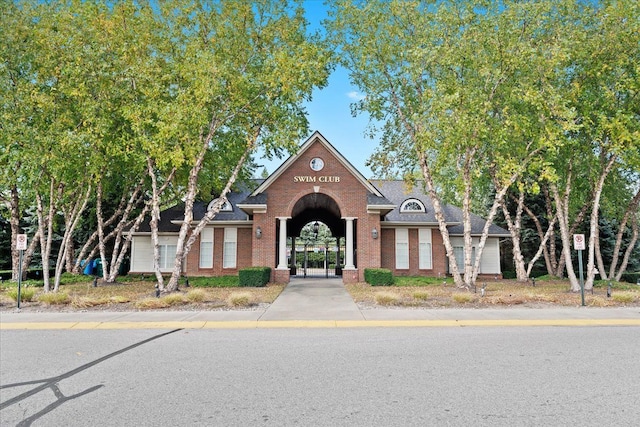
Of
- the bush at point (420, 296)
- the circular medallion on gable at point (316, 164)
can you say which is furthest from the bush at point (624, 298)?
the circular medallion on gable at point (316, 164)

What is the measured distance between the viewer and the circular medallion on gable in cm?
2073

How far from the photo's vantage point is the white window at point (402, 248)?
2316 cm

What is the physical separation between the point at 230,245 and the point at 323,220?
751 centimetres

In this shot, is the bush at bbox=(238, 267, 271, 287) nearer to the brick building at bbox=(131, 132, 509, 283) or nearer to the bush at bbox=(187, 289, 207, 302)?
the brick building at bbox=(131, 132, 509, 283)

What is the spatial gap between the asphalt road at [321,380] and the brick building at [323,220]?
12.1 meters

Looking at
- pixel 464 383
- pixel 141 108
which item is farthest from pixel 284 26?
pixel 464 383

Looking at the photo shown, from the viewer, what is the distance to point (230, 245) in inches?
909

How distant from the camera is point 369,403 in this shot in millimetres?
4398

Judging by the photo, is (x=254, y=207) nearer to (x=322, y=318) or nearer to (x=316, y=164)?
(x=316, y=164)

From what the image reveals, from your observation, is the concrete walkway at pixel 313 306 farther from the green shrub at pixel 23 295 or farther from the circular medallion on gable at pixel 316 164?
the green shrub at pixel 23 295

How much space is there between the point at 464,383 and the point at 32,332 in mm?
9300

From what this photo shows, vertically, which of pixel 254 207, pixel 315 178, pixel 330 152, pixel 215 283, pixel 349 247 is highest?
pixel 330 152

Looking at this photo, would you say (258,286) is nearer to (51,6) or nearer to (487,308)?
(487,308)

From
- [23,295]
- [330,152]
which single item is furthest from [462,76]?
[23,295]
